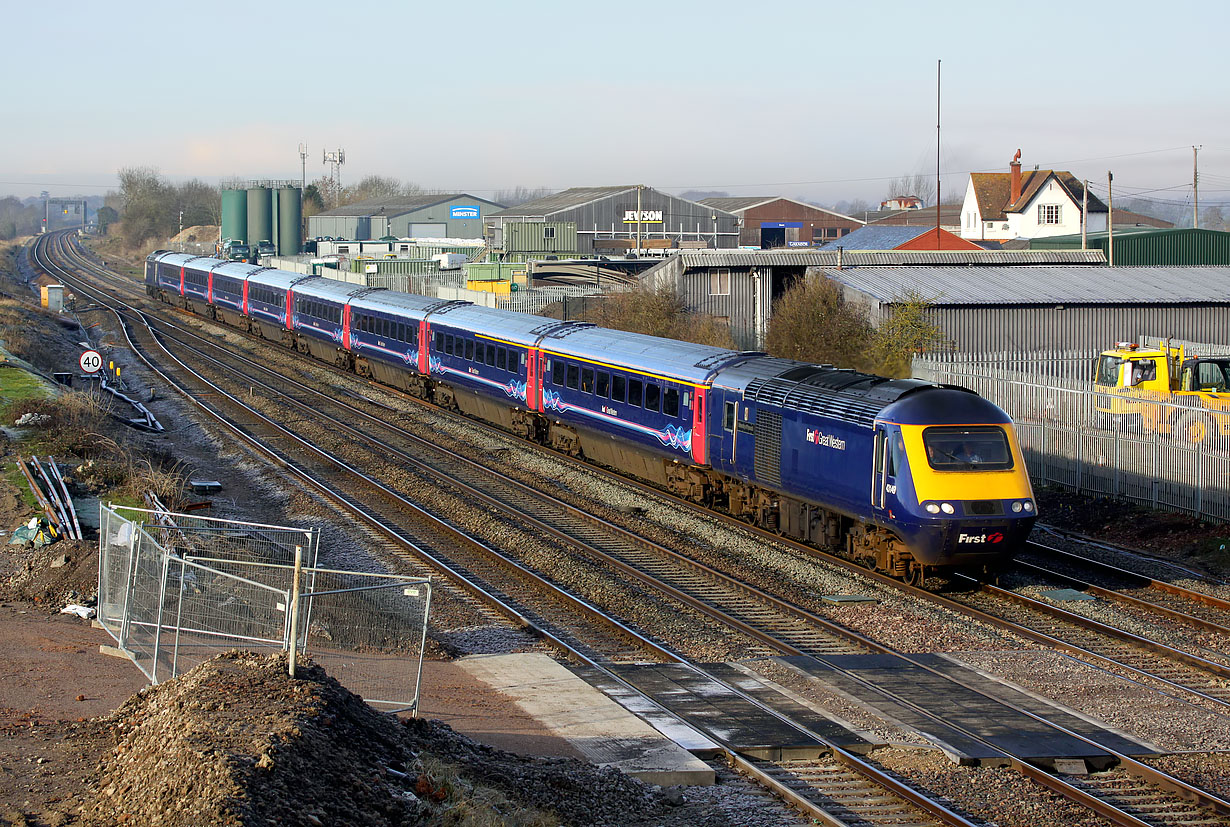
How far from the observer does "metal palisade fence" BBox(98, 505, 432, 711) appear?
431 inches

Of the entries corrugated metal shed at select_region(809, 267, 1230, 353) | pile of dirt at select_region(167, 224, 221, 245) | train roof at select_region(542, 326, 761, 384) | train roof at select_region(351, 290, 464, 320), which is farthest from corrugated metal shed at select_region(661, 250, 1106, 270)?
pile of dirt at select_region(167, 224, 221, 245)

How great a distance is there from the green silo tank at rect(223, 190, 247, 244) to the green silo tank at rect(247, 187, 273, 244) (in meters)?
1.50

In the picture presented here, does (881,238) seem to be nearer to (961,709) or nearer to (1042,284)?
(1042,284)

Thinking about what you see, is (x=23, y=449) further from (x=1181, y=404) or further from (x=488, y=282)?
(x=488, y=282)

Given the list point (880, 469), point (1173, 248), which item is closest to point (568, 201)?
point (1173, 248)

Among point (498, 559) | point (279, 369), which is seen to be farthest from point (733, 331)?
point (498, 559)

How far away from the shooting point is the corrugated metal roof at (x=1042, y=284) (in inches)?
1449

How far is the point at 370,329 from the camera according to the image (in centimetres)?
3988

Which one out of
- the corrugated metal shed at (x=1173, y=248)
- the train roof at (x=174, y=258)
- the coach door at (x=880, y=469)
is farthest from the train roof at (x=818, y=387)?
the train roof at (x=174, y=258)

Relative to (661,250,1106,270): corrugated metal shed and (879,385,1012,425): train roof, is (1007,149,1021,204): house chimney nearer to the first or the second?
(661,250,1106,270): corrugated metal shed

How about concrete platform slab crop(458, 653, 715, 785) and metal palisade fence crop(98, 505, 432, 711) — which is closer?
concrete platform slab crop(458, 653, 715, 785)

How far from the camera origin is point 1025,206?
92000 mm

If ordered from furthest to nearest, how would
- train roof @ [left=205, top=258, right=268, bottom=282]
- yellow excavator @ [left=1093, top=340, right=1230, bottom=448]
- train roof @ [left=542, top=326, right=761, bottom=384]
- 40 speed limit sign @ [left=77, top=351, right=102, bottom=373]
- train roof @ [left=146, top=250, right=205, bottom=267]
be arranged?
train roof @ [left=146, top=250, right=205, bottom=267] < train roof @ [left=205, top=258, right=268, bottom=282] < 40 speed limit sign @ [left=77, top=351, right=102, bottom=373] < train roof @ [left=542, top=326, right=761, bottom=384] < yellow excavator @ [left=1093, top=340, right=1230, bottom=448]

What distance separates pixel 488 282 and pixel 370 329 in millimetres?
12379
